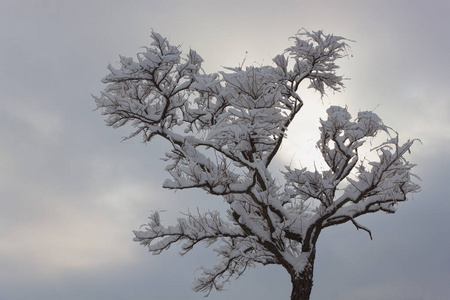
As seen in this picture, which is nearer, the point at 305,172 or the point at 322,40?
the point at 305,172

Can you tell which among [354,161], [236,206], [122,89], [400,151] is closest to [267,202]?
[236,206]

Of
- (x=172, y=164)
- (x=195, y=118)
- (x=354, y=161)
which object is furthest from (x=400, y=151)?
(x=172, y=164)

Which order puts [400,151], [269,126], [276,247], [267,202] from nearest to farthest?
[269,126], [400,151], [267,202], [276,247]

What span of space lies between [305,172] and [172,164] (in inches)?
150

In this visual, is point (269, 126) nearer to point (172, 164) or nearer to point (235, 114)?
point (235, 114)

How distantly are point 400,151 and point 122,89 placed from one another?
6.87m

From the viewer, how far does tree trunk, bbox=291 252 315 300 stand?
1066 centimetres

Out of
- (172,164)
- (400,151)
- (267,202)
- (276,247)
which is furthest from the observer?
(172,164)

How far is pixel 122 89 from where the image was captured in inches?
432

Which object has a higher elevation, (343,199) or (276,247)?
(343,199)

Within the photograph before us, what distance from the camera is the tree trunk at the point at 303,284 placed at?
35.0 ft

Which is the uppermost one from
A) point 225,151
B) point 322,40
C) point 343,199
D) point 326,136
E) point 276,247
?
point 322,40

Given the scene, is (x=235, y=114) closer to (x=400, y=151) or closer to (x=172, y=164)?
(x=400, y=151)

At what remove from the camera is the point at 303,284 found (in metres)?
10.7
